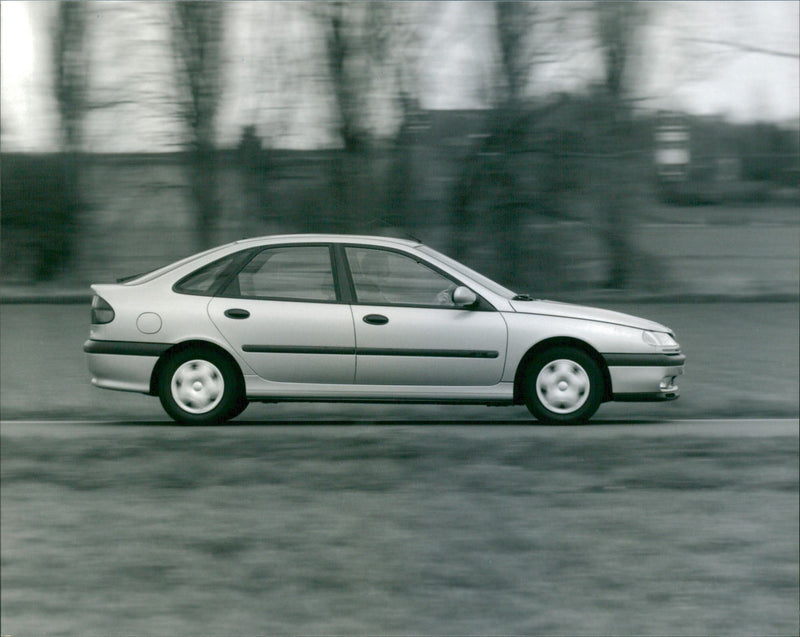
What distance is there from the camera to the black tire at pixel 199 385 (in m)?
6.55

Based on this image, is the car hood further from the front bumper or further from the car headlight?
the front bumper

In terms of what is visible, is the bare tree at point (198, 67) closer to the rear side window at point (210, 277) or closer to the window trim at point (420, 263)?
the rear side window at point (210, 277)

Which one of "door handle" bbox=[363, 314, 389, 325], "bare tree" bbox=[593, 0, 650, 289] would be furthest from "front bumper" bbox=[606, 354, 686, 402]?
"bare tree" bbox=[593, 0, 650, 289]

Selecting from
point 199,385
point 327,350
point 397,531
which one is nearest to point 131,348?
point 199,385

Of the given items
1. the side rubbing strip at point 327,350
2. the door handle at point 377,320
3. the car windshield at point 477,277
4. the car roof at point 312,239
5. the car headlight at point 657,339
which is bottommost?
the car headlight at point 657,339

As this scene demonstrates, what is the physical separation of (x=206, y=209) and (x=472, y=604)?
509 centimetres

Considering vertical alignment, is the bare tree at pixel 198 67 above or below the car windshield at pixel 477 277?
above

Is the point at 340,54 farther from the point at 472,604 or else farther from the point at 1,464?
the point at 472,604

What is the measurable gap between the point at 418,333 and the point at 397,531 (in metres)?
1.16

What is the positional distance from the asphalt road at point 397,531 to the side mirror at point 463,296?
2.74 feet

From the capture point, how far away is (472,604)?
601 centimetres

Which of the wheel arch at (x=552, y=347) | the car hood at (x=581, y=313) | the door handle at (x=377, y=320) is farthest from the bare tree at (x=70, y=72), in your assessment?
the wheel arch at (x=552, y=347)

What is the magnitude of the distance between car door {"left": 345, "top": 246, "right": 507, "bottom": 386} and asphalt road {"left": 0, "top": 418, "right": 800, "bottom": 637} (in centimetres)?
44

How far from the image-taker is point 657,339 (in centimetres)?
681
